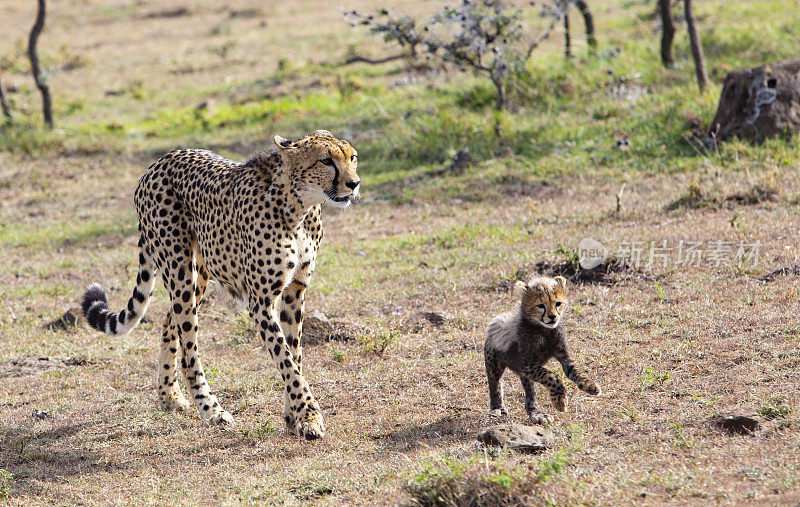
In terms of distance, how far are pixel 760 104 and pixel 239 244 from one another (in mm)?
6212

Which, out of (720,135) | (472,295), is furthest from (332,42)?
(472,295)

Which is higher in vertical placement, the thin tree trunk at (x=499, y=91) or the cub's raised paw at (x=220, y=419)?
the thin tree trunk at (x=499, y=91)

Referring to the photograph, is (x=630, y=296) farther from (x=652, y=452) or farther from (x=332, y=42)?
(x=332, y=42)

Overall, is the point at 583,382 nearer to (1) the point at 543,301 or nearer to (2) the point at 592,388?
(2) the point at 592,388

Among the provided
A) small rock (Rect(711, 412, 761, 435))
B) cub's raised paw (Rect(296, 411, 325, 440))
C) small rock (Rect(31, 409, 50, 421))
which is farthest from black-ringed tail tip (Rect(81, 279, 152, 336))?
small rock (Rect(711, 412, 761, 435))

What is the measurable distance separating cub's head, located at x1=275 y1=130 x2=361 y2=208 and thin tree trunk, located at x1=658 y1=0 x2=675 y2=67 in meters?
8.16

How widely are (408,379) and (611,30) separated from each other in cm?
1210

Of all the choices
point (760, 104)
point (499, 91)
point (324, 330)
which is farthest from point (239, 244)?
point (499, 91)

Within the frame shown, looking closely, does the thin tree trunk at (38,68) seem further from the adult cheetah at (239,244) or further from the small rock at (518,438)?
the small rock at (518,438)

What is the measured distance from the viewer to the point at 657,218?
8.04 m

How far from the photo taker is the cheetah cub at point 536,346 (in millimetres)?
4613

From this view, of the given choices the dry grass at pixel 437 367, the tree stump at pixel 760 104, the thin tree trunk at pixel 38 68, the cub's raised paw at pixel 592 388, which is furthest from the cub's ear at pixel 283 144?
the thin tree trunk at pixel 38 68

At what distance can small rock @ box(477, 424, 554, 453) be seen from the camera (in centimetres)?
418

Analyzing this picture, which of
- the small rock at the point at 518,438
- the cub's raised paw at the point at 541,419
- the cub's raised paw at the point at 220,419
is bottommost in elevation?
the cub's raised paw at the point at 220,419
